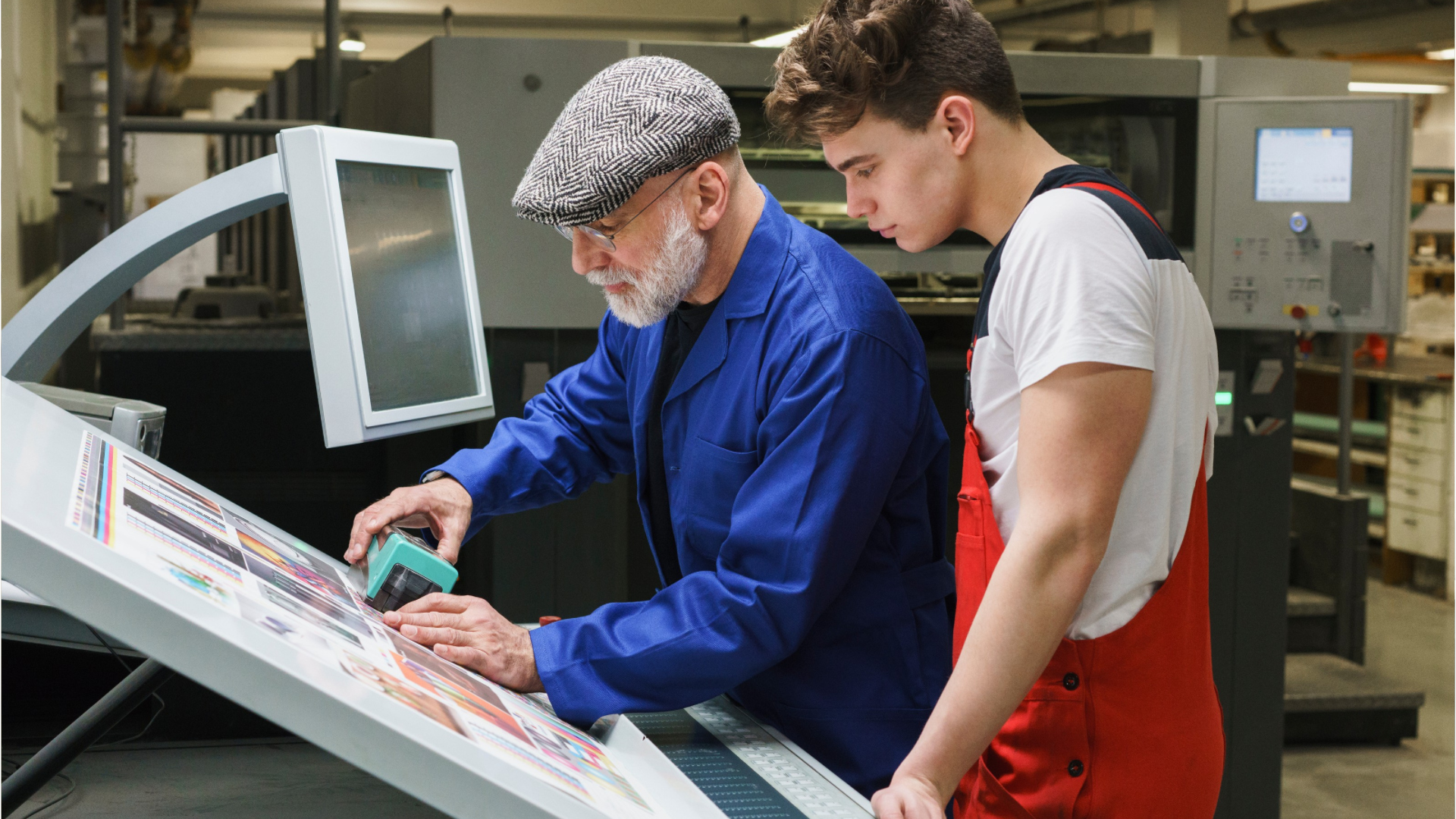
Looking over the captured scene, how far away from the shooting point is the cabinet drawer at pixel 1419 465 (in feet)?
18.5

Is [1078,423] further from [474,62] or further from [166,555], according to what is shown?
[474,62]

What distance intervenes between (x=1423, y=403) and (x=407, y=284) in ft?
19.0

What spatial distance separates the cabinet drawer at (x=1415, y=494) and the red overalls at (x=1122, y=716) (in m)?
5.49

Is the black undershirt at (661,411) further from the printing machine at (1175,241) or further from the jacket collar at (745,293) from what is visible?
the printing machine at (1175,241)

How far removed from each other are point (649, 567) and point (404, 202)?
1.72 m

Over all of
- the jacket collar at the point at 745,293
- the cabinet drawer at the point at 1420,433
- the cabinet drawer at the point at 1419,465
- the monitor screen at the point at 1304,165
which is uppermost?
the monitor screen at the point at 1304,165

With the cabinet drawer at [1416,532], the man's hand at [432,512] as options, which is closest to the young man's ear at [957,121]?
the man's hand at [432,512]

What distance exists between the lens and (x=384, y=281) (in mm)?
1209

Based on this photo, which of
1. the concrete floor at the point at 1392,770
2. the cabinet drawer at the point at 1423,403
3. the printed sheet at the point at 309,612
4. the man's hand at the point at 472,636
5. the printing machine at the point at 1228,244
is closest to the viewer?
the printed sheet at the point at 309,612

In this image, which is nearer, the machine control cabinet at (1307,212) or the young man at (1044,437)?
the young man at (1044,437)

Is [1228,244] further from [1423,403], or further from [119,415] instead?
[1423,403]

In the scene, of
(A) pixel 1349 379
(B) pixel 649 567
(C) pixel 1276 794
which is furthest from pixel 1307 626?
(B) pixel 649 567

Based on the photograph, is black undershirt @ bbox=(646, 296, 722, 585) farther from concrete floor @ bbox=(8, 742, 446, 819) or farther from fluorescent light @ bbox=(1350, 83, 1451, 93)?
fluorescent light @ bbox=(1350, 83, 1451, 93)

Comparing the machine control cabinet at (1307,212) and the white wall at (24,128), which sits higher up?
the white wall at (24,128)
